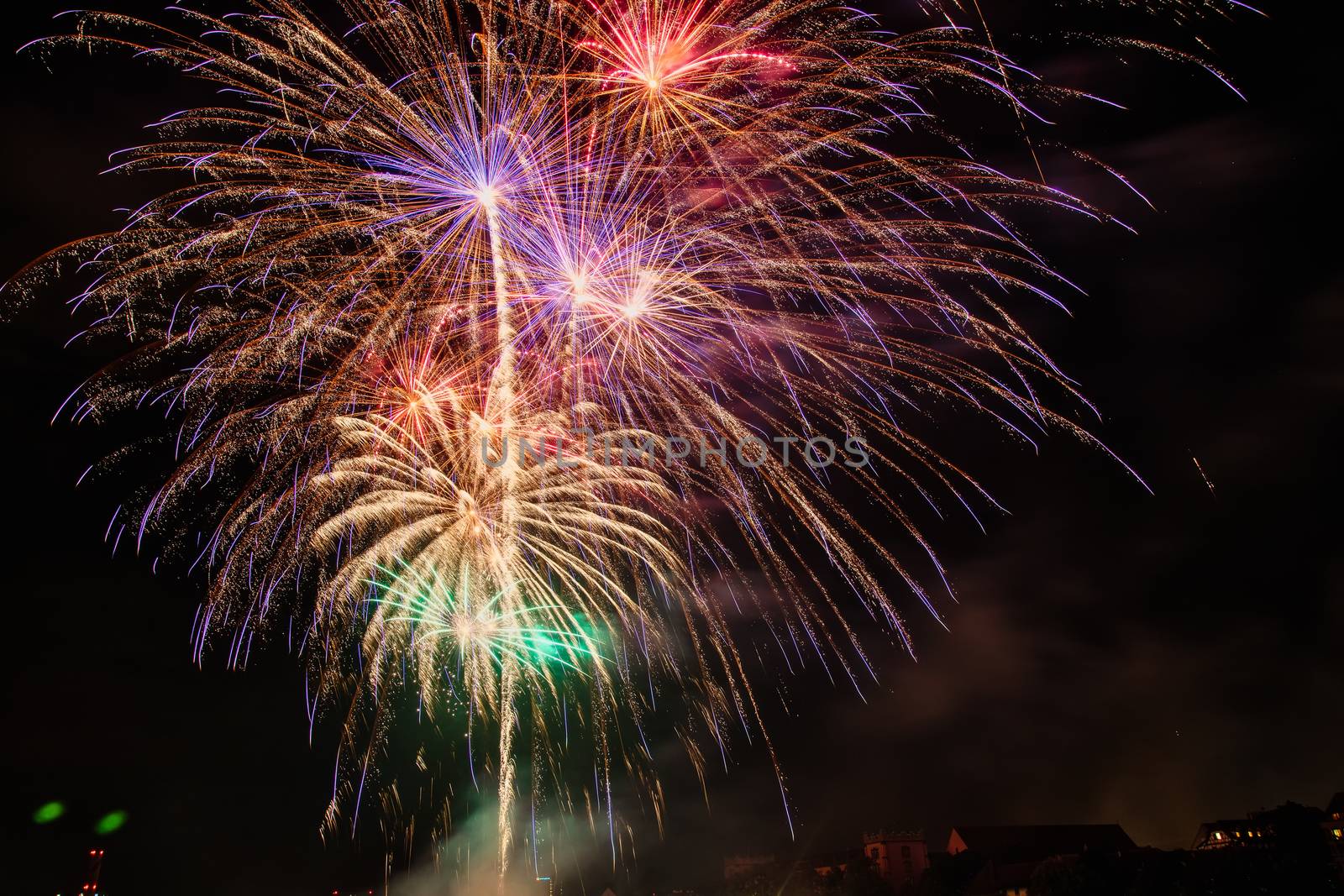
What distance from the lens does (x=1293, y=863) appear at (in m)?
37.6

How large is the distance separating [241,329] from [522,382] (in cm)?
455

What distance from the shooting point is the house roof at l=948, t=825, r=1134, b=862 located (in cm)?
7119

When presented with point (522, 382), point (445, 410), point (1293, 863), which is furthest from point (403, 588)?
point (1293, 863)

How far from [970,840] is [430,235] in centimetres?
7949

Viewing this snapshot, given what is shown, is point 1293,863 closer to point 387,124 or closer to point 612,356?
point 612,356

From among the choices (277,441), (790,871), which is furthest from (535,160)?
(790,871)

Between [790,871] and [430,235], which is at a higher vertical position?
[430,235]

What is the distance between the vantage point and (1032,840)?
78.6m

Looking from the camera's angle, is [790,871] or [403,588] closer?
[403,588]

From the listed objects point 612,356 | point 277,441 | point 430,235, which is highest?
point 430,235

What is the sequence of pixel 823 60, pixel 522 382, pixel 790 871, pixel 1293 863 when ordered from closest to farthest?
pixel 823 60 → pixel 522 382 → pixel 1293 863 → pixel 790 871

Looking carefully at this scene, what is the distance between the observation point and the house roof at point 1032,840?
7119 centimetres

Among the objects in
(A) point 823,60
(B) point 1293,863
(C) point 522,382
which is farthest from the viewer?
(B) point 1293,863

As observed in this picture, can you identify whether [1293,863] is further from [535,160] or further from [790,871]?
[535,160]
